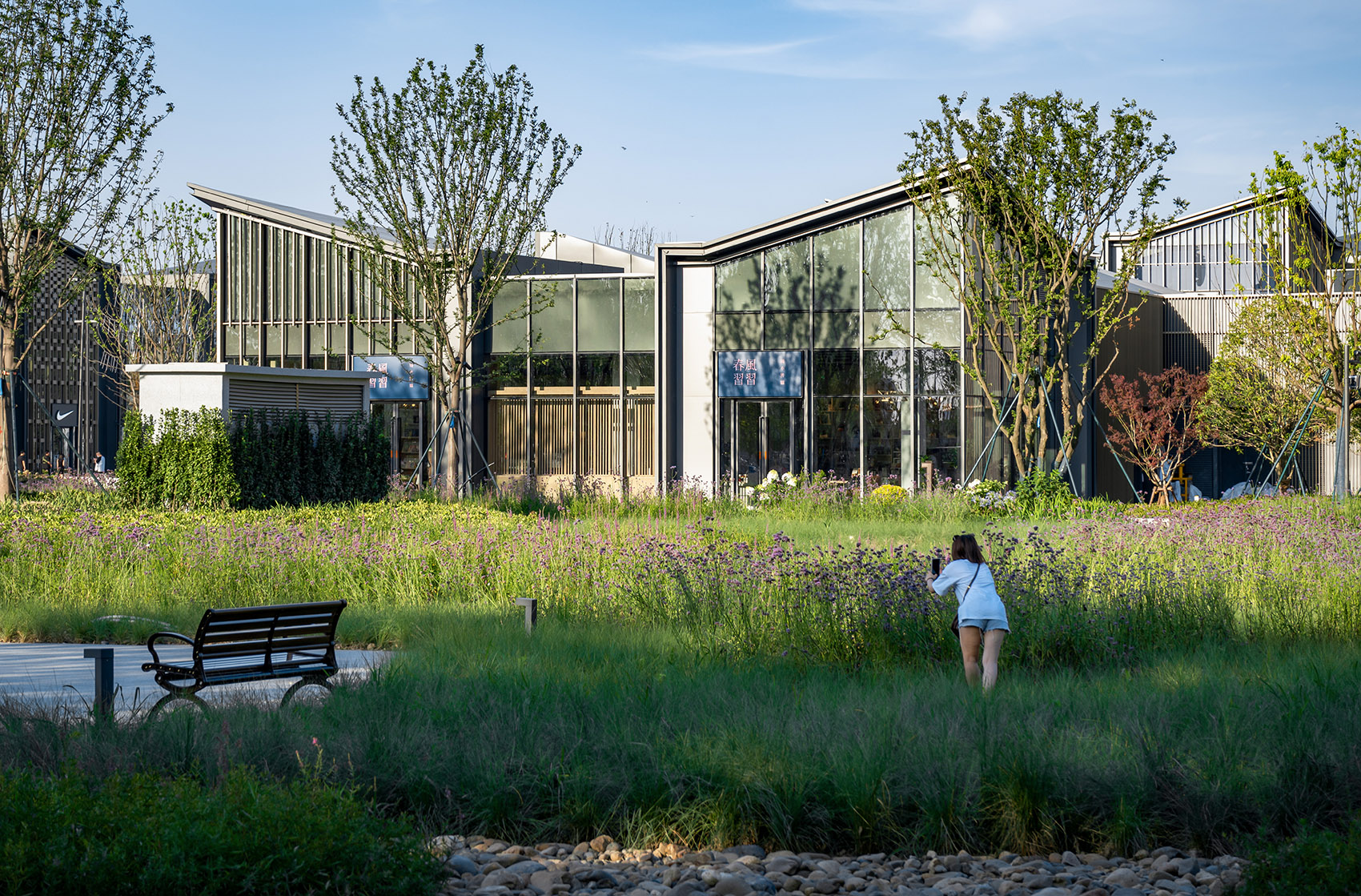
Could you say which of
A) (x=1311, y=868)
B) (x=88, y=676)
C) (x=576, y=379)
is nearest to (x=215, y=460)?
(x=88, y=676)

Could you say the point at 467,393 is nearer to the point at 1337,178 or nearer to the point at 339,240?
the point at 339,240

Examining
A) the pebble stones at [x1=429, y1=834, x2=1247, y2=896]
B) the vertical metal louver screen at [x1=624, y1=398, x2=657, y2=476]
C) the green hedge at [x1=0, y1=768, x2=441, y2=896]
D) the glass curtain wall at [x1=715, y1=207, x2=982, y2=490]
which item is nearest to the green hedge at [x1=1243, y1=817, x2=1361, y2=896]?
the pebble stones at [x1=429, y1=834, x2=1247, y2=896]

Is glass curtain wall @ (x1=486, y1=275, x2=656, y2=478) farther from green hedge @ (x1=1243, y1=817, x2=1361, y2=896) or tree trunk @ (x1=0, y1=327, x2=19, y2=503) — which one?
green hedge @ (x1=1243, y1=817, x2=1361, y2=896)

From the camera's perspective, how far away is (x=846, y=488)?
23.6 metres

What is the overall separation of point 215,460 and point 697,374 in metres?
11.2

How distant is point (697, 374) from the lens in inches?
1035

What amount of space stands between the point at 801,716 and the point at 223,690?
429 cm

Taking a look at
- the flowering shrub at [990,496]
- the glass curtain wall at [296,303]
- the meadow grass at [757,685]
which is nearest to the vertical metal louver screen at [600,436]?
Answer: the glass curtain wall at [296,303]

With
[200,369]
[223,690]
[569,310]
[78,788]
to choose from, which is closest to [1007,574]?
[223,690]

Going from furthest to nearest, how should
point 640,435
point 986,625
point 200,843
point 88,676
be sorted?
point 640,435, point 88,676, point 986,625, point 200,843

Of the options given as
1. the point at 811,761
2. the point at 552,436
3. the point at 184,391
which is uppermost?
the point at 184,391

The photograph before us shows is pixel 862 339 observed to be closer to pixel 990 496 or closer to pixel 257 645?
pixel 990 496

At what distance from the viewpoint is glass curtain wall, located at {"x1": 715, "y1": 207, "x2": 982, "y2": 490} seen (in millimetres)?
24266

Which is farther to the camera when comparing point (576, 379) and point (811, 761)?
point (576, 379)
